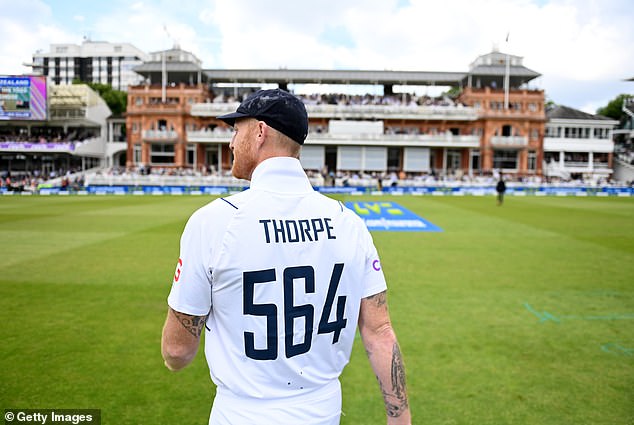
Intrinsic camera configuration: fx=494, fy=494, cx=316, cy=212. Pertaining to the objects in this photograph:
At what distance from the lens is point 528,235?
15.2m

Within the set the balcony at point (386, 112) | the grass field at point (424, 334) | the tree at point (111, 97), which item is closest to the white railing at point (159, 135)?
the balcony at point (386, 112)

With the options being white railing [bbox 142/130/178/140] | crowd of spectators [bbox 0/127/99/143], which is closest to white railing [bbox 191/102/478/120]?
white railing [bbox 142/130/178/140]

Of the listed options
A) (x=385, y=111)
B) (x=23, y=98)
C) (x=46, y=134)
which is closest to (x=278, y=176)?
(x=385, y=111)

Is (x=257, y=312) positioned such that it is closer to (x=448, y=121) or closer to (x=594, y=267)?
(x=594, y=267)

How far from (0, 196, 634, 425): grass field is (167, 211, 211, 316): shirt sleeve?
2.65 m

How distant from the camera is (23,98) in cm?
5388

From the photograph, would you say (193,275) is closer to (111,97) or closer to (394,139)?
(394,139)

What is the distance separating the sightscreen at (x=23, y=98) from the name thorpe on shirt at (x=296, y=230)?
6104cm

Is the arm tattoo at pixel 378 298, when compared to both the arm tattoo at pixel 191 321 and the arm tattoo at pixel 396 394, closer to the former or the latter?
the arm tattoo at pixel 396 394

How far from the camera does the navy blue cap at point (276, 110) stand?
2.03 metres

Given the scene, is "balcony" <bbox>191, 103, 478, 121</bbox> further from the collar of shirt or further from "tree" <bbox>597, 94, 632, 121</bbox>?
the collar of shirt

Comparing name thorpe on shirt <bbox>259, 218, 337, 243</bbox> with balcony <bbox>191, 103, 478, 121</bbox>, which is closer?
name thorpe on shirt <bbox>259, 218, 337, 243</bbox>

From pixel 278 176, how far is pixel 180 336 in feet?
2.57

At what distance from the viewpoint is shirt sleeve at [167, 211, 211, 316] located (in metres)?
1.90
